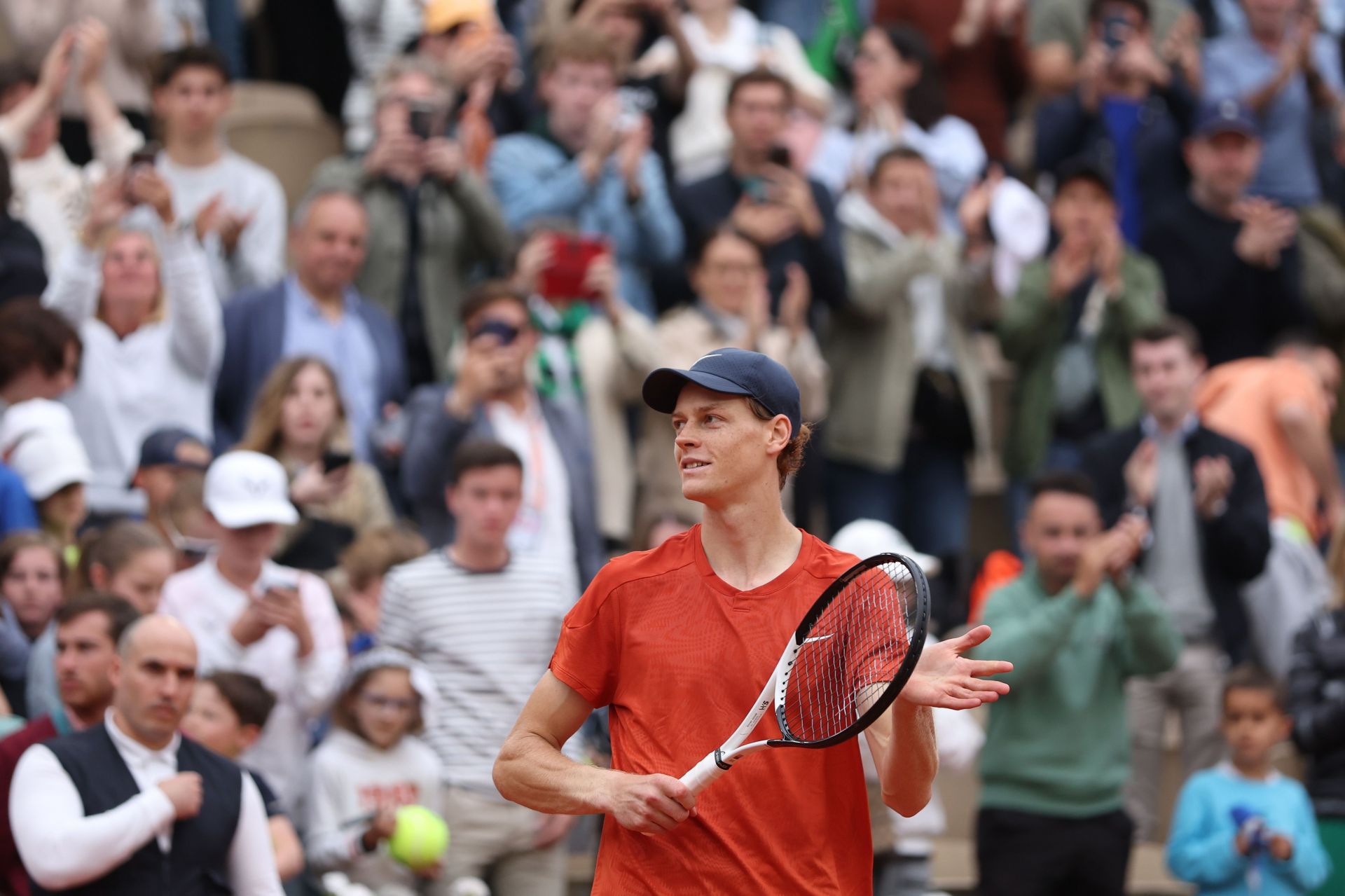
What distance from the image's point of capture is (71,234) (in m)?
10.2

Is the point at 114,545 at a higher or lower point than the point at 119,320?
lower

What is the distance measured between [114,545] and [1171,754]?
5085mm

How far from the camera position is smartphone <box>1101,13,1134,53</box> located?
507 inches

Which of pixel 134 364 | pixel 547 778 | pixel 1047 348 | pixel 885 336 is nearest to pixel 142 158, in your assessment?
pixel 134 364

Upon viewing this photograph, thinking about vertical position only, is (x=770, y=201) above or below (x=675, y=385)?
above

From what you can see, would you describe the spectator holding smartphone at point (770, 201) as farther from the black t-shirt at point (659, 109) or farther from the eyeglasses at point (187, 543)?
the eyeglasses at point (187, 543)

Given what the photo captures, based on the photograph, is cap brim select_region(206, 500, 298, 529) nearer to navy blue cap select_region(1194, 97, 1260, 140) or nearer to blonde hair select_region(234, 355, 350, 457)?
blonde hair select_region(234, 355, 350, 457)

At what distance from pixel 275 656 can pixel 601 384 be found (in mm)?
2936

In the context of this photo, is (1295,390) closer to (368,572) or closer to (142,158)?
(368,572)

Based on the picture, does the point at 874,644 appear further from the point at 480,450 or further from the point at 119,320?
the point at 119,320

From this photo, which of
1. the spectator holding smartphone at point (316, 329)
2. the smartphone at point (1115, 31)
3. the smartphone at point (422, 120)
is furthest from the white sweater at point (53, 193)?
the smartphone at point (1115, 31)

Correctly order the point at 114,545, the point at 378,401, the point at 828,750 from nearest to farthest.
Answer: the point at 828,750 → the point at 114,545 → the point at 378,401

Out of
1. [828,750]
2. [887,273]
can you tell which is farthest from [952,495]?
[828,750]

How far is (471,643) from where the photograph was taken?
769 centimetres
